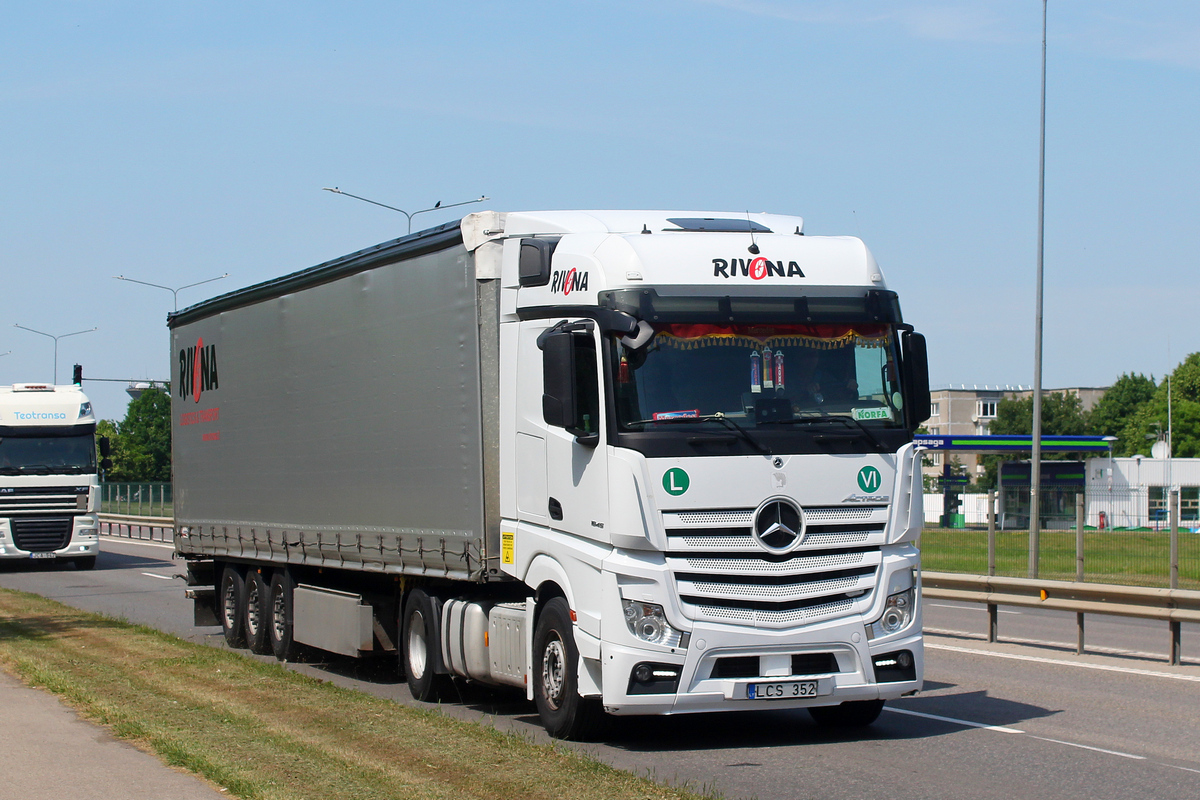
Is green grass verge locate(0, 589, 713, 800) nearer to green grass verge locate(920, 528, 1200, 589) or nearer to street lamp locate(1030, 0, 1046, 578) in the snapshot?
green grass verge locate(920, 528, 1200, 589)

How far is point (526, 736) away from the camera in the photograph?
379 inches

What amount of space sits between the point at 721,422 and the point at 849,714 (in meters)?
2.57

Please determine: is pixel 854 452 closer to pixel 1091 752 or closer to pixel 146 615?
pixel 1091 752

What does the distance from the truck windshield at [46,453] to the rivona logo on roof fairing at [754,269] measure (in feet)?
81.0

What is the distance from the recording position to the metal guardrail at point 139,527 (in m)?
49.7

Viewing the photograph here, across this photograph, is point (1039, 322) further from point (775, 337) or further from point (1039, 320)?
point (775, 337)

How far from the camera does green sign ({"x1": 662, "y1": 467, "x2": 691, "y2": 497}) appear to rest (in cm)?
878

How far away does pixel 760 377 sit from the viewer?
9172mm

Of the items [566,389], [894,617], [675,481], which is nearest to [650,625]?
[675,481]

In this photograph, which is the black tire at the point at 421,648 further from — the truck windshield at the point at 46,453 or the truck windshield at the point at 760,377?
the truck windshield at the point at 46,453

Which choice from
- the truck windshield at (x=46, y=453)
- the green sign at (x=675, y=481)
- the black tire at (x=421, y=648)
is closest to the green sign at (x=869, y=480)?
the green sign at (x=675, y=481)

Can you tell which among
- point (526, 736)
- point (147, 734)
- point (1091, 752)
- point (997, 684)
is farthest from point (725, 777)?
point (997, 684)

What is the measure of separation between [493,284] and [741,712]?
3890mm

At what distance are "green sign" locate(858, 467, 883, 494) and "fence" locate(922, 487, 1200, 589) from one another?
9.11m
